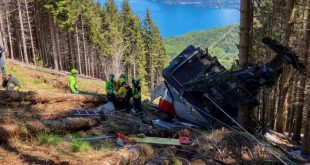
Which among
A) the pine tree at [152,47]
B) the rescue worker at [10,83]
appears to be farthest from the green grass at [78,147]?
the pine tree at [152,47]

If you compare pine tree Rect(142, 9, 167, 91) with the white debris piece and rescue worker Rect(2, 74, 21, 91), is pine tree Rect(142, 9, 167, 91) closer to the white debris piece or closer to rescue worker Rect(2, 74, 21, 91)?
rescue worker Rect(2, 74, 21, 91)

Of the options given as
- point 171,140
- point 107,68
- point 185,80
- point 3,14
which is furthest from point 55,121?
point 107,68

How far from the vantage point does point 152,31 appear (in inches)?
2739

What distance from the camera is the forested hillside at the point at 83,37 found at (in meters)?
49.6

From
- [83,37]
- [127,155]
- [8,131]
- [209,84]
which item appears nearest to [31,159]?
[8,131]

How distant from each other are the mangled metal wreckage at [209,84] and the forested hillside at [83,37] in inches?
1438

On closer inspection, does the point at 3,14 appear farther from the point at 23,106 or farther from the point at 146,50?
the point at 23,106

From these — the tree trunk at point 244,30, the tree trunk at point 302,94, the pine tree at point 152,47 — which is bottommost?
the pine tree at point 152,47

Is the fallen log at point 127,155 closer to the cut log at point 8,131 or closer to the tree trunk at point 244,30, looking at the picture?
the cut log at point 8,131

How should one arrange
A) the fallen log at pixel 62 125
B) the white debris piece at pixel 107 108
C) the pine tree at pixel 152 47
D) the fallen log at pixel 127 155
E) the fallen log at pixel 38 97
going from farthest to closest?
the pine tree at pixel 152 47, the white debris piece at pixel 107 108, the fallen log at pixel 38 97, the fallen log at pixel 62 125, the fallen log at pixel 127 155

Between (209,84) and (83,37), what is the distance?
48.7m

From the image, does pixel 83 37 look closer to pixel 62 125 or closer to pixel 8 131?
pixel 62 125

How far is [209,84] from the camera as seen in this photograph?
11664 millimetres

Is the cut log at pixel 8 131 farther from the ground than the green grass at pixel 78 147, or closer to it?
farther from the ground
